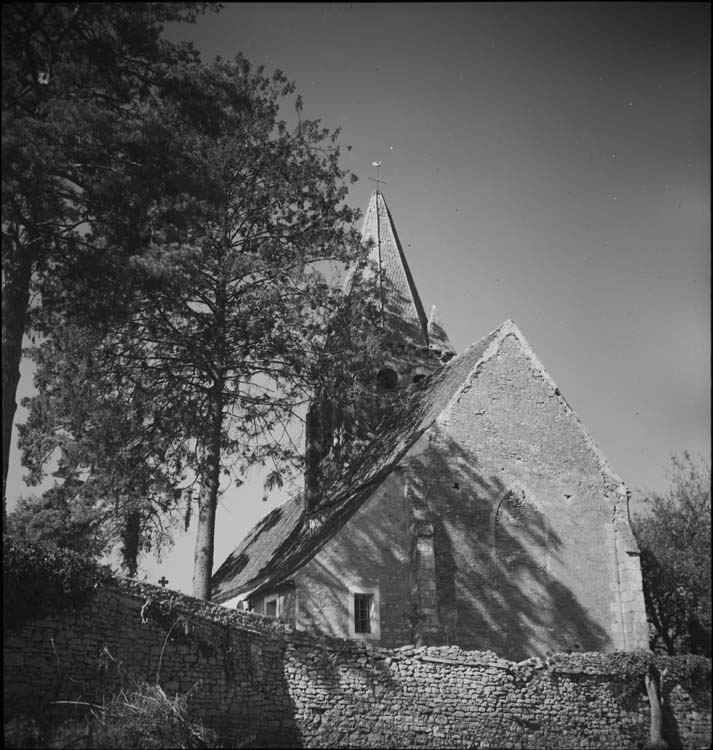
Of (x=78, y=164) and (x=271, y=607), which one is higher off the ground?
(x=78, y=164)

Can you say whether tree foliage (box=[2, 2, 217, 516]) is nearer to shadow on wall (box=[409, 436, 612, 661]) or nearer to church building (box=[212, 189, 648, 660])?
church building (box=[212, 189, 648, 660])

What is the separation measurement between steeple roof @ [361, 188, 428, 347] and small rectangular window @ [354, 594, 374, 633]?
12.2 metres

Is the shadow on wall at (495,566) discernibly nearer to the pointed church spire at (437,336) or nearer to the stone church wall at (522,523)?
the stone church wall at (522,523)

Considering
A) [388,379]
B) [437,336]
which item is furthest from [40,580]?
[437,336]

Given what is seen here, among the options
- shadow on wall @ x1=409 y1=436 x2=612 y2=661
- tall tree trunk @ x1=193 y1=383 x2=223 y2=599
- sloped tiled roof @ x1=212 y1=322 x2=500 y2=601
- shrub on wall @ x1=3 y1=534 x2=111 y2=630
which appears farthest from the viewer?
sloped tiled roof @ x1=212 y1=322 x2=500 y2=601

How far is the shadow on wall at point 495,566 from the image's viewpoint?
1977 centimetres

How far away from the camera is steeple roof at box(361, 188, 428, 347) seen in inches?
1206

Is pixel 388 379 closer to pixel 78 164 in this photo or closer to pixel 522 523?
pixel 522 523

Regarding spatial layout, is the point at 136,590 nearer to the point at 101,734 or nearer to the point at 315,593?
the point at 101,734

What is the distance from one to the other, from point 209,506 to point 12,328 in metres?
6.83

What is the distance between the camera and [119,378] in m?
18.8

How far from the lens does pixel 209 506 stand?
1866 cm

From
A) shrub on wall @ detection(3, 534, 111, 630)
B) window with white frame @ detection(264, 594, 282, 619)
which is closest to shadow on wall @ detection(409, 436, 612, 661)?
window with white frame @ detection(264, 594, 282, 619)

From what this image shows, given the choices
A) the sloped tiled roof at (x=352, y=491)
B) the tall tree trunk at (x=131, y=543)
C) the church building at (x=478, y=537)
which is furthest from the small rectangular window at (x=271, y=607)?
the tall tree trunk at (x=131, y=543)
